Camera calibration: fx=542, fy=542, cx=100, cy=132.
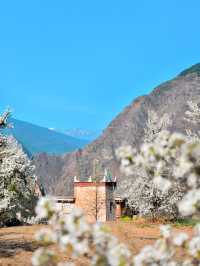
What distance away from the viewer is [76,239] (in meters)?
5.67

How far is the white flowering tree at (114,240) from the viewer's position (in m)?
5.45

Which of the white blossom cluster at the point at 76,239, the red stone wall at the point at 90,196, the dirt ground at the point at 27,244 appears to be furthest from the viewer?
the red stone wall at the point at 90,196

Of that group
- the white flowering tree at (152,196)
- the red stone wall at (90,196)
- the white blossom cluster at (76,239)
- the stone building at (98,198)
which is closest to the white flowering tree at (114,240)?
the white blossom cluster at (76,239)

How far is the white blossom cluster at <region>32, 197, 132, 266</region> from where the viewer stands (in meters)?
5.57

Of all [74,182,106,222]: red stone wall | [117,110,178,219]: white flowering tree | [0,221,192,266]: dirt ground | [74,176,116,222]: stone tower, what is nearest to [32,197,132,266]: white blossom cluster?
[0,221,192,266]: dirt ground

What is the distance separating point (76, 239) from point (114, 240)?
488mm

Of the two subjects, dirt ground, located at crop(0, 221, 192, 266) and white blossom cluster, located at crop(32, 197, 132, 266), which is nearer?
white blossom cluster, located at crop(32, 197, 132, 266)

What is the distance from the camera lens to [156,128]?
165 feet

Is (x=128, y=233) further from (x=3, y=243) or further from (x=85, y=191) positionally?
(x=85, y=191)

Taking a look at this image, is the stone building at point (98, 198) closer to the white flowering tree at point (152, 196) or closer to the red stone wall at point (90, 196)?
the red stone wall at point (90, 196)

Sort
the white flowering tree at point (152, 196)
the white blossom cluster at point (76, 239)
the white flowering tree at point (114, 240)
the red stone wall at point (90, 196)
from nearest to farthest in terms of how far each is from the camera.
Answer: the white flowering tree at point (114, 240)
the white blossom cluster at point (76, 239)
the white flowering tree at point (152, 196)
the red stone wall at point (90, 196)

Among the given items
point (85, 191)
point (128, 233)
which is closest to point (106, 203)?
point (85, 191)

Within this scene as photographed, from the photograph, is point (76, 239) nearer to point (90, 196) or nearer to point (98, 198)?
point (98, 198)

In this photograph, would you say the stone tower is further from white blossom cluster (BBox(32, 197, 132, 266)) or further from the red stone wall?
white blossom cluster (BBox(32, 197, 132, 266))
